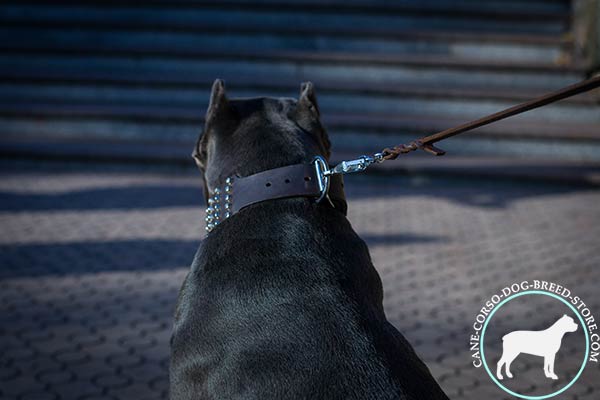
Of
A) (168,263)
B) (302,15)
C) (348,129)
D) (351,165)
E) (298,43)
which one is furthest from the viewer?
(302,15)

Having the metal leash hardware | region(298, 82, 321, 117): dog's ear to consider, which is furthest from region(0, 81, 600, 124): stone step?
the metal leash hardware

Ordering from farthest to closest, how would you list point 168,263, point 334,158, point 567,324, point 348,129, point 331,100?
point 331,100
point 348,129
point 334,158
point 168,263
point 567,324

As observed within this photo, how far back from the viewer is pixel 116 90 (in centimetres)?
972

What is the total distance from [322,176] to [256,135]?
0.34m

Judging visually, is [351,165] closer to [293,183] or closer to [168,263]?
[293,183]

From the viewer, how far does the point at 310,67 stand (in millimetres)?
9977

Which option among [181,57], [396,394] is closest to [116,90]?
[181,57]

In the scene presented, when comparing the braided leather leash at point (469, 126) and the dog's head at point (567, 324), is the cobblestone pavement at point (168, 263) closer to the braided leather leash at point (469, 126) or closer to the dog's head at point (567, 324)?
the dog's head at point (567, 324)

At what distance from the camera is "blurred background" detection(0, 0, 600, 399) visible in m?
4.32

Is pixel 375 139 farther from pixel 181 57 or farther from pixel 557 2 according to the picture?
pixel 557 2

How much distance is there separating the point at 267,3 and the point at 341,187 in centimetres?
901

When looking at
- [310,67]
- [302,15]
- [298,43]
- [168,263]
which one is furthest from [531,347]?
[302,15]

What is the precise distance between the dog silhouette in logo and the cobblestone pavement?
0.25 feet

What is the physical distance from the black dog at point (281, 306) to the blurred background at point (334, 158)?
1534mm
